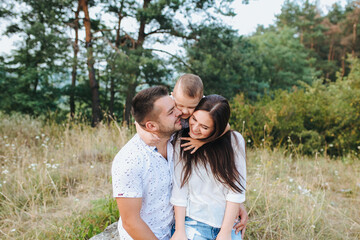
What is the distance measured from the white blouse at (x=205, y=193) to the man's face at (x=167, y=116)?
0.18 meters

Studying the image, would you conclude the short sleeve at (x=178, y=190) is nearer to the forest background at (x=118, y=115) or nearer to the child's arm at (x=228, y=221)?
the child's arm at (x=228, y=221)

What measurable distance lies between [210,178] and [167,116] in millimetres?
483

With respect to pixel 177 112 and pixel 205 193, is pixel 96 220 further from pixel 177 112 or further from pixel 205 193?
pixel 177 112

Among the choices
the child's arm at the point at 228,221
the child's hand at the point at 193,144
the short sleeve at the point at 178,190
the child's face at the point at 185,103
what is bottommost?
the child's arm at the point at 228,221

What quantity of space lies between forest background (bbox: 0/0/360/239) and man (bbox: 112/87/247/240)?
1.04 metres

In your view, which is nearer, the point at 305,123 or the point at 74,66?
the point at 305,123

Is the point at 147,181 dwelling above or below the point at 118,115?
above

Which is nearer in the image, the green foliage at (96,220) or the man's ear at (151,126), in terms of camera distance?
the man's ear at (151,126)

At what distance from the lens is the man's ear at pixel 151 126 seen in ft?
5.15

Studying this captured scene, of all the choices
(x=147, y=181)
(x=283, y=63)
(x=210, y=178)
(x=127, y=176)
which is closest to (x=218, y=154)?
(x=210, y=178)

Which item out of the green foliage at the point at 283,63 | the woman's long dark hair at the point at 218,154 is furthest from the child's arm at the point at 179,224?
the green foliage at the point at 283,63

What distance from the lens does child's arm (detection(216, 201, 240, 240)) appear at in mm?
1579

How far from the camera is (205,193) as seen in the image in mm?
1679

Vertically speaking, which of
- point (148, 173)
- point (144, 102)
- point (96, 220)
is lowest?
point (96, 220)
